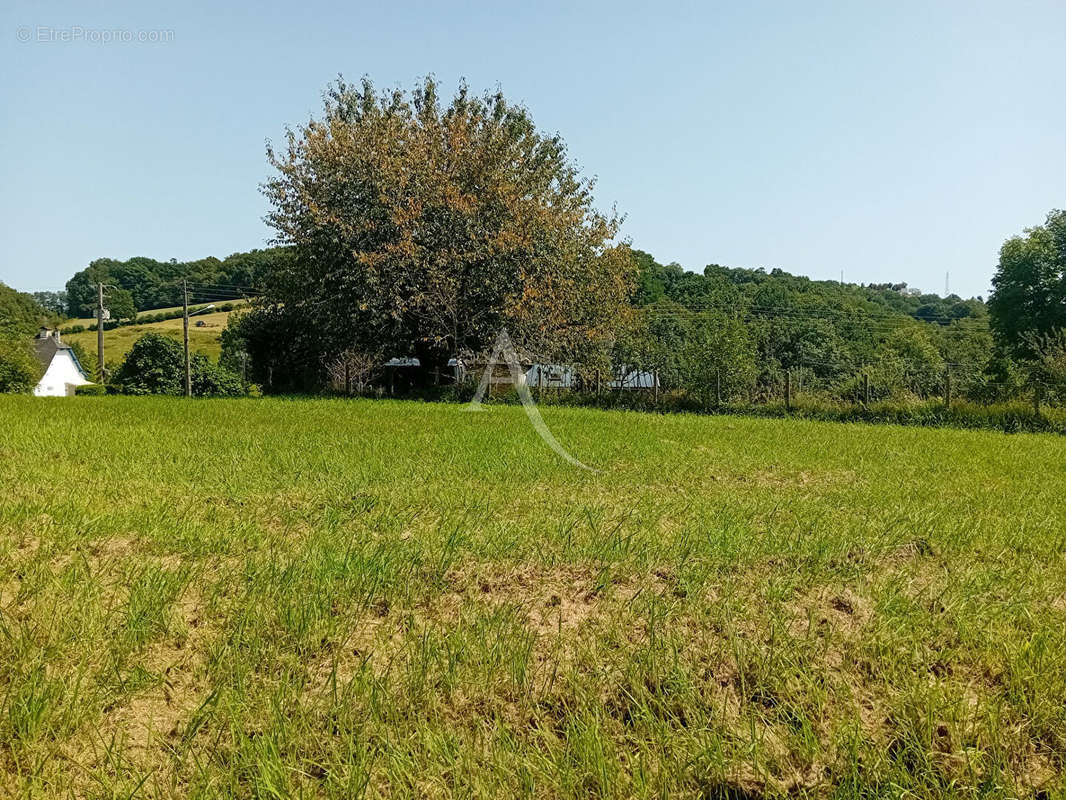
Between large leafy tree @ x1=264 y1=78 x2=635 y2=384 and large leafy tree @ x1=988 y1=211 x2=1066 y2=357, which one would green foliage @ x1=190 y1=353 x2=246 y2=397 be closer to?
large leafy tree @ x1=264 y1=78 x2=635 y2=384

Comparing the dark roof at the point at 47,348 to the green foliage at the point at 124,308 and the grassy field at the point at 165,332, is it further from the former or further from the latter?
the green foliage at the point at 124,308

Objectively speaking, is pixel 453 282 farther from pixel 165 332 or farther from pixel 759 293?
pixel 165 332

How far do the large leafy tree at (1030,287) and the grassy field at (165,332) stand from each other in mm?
74240

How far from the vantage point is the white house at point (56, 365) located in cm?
6462

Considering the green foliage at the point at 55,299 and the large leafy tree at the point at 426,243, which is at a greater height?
the green foliage at the point at 55,299

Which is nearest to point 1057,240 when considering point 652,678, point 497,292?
point 497,292

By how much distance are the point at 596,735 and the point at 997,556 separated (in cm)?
406

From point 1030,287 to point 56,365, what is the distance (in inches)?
3230

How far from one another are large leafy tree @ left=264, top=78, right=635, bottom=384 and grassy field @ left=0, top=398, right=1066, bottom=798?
1730 centimetres

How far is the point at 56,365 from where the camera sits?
6600 cm

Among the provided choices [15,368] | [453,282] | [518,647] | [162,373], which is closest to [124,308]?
[15,368]

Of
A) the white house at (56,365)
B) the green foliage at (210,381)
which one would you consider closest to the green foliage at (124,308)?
the white house at (56,365)

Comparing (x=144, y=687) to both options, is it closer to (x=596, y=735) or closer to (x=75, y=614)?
(x=75, y=614)

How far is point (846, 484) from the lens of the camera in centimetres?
856
